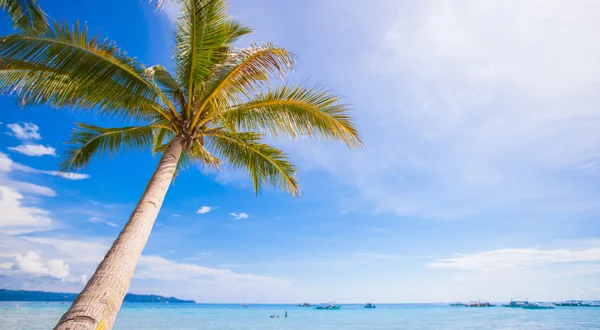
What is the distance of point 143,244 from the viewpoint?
3.83m

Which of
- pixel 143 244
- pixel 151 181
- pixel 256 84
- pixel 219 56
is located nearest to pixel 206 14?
pixel 219 56

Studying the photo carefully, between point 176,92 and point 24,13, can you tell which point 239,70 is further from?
point 24,13

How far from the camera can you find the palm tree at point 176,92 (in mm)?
4777

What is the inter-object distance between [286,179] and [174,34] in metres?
4.04

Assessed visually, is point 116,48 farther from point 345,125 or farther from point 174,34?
point 345,125

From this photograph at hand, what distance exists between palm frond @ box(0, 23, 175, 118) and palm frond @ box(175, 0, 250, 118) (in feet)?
2.12

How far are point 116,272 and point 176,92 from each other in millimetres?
3982

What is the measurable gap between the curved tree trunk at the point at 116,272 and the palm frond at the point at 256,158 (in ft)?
8.40

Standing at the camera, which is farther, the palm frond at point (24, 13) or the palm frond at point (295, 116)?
the palm frond at point (24, 13)

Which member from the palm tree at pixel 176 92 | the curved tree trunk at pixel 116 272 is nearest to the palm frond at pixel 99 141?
the palm tree at pixel 176 92

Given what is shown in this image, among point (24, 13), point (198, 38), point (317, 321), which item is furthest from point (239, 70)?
point (317, 321)

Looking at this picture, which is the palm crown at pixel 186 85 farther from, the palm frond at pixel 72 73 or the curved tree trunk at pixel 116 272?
the curved tree trunk at pixel 116 272

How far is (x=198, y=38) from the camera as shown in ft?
17.8

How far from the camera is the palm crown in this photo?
4.99 meters
